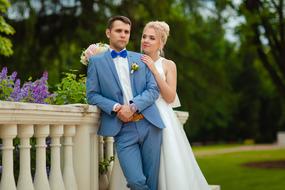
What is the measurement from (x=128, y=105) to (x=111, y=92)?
0.17m

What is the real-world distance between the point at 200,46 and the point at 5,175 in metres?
15.1

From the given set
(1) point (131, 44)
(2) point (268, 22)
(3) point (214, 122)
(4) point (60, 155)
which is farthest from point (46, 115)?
(3) point (214, 122)

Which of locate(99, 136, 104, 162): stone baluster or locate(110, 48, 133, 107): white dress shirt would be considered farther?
locate(99, 136, 104, 162): stone baluster

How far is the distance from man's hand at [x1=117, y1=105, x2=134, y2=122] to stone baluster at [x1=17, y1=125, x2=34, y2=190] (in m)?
0.64

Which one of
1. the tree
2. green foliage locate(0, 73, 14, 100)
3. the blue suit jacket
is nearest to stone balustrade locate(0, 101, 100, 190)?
the blue suit jacket

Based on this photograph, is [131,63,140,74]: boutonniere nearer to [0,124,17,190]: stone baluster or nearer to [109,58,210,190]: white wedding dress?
[109,58,210,190]: white wedding dress

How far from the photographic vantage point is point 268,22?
43.3 ft

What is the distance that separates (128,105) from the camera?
12.1 feet

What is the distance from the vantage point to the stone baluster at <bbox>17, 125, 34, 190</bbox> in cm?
323

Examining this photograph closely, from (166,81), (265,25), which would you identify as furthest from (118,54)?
(265,25)

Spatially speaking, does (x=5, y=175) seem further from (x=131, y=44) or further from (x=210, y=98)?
(x=210, y=98)

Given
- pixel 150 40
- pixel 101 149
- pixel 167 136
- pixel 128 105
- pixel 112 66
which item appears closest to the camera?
pixel 128 105

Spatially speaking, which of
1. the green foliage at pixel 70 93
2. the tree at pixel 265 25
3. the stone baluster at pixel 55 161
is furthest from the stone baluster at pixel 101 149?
the tree at pixel 265 25

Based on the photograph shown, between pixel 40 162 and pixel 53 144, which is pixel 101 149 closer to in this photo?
pixel 53 144
